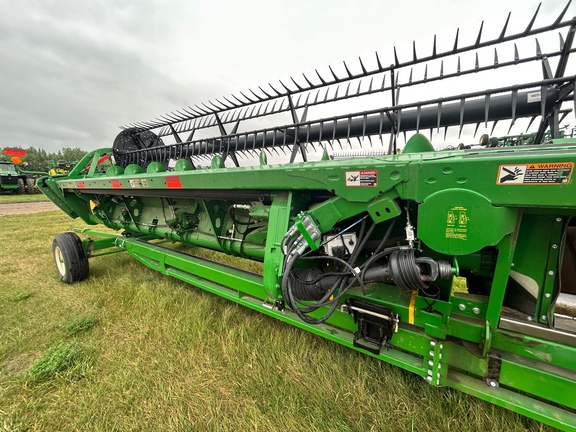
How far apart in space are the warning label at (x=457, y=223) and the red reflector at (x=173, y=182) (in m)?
2.06

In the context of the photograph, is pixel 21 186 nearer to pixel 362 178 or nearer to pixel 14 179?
pixel 14 179

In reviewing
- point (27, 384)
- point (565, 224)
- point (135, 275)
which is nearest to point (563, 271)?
point (565, 224)

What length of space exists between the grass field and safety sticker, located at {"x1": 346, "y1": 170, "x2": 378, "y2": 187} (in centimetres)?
133

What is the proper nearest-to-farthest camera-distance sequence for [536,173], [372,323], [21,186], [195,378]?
1. [536,173]
2. [372,323]
3. [195,378]
4. [21,186]

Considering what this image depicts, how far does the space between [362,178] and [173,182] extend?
5.81 ft

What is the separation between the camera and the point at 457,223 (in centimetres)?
112

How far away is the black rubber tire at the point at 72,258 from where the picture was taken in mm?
3365

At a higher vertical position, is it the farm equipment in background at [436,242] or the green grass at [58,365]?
the farm equipment in background at [436,242]

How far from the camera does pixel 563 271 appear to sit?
1616 millimetres

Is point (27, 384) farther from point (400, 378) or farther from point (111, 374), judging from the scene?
point (400, 378)

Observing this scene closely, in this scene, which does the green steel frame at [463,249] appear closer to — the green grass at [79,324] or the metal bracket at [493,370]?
the metal bracket at [493,370]

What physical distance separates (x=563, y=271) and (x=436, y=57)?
2.11m

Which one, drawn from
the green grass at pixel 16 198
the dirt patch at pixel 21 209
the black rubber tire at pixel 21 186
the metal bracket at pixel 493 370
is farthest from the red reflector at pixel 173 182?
the black rubber tire at pixel 21 186

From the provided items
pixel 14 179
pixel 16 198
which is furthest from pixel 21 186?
pixel 16 198
